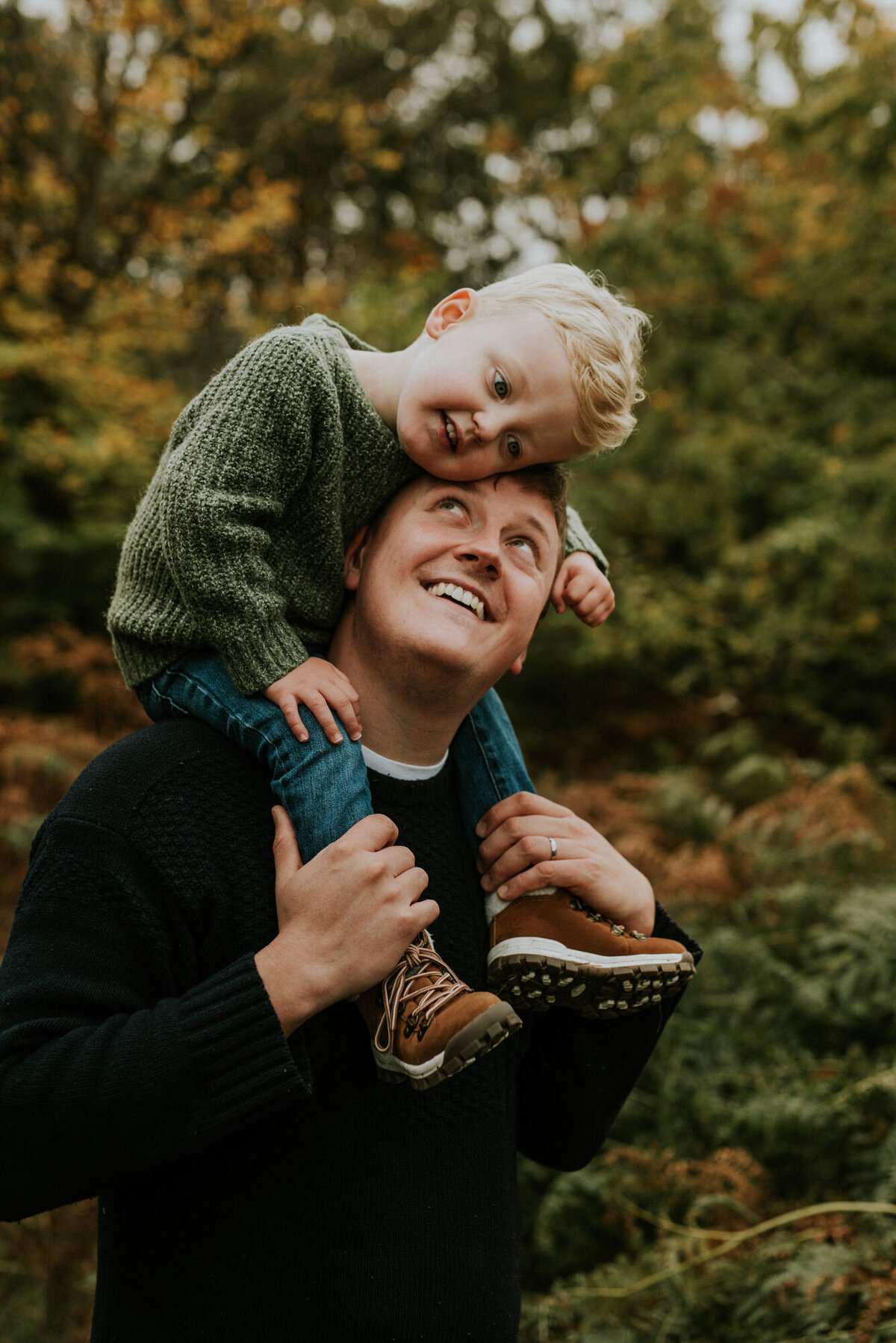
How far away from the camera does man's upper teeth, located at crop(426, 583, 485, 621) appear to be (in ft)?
5.01

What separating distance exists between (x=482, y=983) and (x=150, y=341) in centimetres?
814

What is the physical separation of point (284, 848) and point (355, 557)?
0.54 metres

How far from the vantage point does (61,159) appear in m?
8.44

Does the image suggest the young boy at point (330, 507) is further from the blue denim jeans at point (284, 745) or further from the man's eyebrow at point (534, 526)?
the man's eyebrow at point (534, 526)

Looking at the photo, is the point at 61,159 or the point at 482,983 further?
the point at 61,159

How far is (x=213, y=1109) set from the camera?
3.88 feet

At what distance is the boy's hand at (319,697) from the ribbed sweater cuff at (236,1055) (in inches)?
15.5

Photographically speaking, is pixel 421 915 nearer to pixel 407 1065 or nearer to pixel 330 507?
pixel 407 1065

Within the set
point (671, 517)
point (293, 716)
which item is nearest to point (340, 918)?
point (293, 716)

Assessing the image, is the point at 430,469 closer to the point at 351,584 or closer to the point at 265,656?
the point at 351,584

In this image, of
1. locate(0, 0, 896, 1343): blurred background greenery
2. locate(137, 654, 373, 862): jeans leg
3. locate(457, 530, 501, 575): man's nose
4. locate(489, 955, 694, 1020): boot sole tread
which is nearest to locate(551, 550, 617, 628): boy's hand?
locate(457, 530, 501, 575): man's nose

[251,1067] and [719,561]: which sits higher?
[251,1067]

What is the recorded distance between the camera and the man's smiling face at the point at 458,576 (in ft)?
4.93

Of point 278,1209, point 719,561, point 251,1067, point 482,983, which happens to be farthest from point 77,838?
point 719,561
